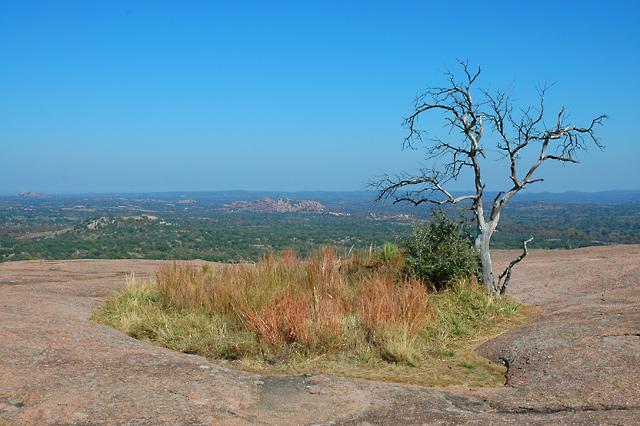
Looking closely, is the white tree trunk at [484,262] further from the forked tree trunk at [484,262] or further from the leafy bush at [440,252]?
the leafy bush at [440,252]

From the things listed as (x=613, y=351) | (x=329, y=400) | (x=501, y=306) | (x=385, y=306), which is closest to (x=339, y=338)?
(x=385, y=306)

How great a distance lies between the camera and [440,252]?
378 inches

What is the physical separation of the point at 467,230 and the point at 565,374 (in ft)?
17.3

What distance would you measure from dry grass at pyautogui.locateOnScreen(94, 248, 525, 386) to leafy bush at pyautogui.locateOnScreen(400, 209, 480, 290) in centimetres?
36

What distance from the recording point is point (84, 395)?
13.4 ft

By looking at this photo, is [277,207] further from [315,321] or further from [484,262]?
[315,321]

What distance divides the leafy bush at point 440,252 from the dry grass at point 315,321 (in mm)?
363

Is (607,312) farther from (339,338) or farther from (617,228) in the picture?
(617,228)

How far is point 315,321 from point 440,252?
13.1ft

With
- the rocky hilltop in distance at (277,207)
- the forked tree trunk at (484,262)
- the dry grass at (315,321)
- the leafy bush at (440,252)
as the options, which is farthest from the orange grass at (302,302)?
the rocky hilltop in distance at (277,207)

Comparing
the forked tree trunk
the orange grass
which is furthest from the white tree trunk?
the orange grass

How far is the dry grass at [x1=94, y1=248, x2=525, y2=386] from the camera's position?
19.8 ft

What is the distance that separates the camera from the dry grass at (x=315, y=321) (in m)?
6.04

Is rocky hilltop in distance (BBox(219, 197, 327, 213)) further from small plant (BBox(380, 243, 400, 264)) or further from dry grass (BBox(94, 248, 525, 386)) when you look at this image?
dry grass (BBox(94, 248, 525, 386))
